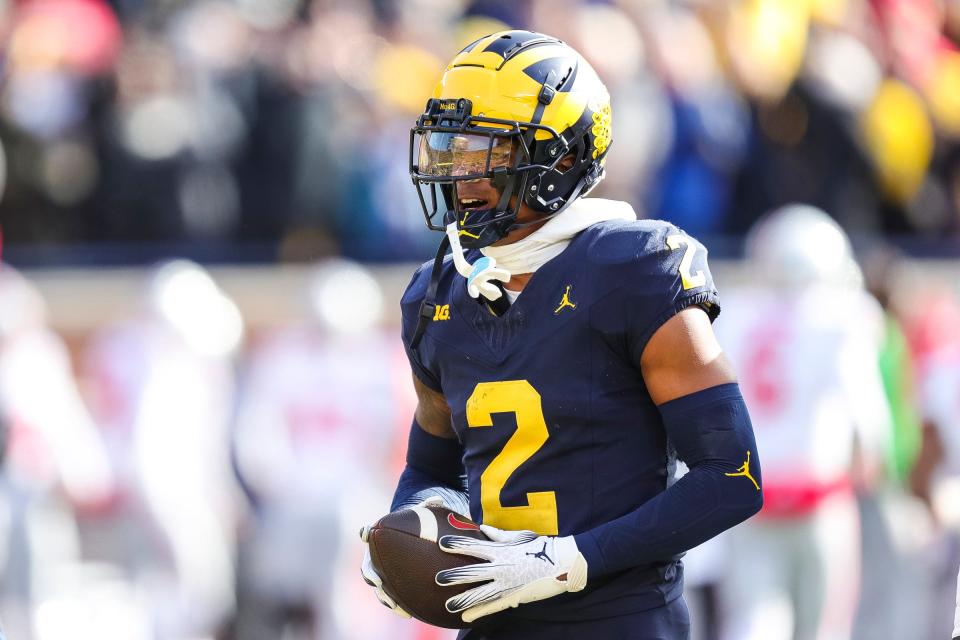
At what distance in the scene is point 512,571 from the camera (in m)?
3.03

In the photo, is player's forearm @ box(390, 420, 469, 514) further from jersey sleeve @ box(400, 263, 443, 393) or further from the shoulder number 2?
the shoulder number 2

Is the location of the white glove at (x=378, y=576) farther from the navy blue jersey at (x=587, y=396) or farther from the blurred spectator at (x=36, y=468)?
the blurred spectator at (x=36, y=468)

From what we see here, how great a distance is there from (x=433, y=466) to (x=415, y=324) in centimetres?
34

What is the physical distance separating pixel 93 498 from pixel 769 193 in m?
3.74

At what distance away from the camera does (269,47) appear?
8.87 meters

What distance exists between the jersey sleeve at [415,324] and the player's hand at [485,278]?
0.23 m

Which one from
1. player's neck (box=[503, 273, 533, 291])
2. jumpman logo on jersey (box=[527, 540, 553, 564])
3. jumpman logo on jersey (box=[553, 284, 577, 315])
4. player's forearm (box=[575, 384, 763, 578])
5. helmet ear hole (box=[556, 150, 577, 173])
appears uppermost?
helmet ear hole (box=[556, 150, 577, 173])

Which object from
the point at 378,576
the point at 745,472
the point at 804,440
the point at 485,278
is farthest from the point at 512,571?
the point at 804,440

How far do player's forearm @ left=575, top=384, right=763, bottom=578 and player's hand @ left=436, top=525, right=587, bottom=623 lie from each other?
4 centimetres

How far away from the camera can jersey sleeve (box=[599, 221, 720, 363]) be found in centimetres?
306

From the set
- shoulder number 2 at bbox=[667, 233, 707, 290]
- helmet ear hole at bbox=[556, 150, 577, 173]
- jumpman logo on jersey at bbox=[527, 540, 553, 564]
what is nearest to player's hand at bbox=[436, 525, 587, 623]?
jumpman logo on jersey at bbox=[527, 540, 553, 564]

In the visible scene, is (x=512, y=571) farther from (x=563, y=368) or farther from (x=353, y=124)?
(x=353, y=124)

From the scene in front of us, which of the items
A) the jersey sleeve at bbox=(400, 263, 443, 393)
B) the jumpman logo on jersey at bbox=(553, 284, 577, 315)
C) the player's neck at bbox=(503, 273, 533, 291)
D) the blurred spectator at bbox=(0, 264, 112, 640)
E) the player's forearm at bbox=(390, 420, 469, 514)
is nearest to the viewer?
the jumpman logo on jersey at bbox=(553, 284, 577, 315)

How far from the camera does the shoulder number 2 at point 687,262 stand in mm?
3086
